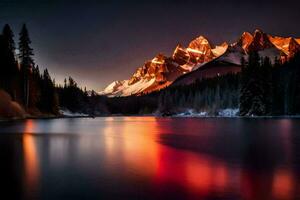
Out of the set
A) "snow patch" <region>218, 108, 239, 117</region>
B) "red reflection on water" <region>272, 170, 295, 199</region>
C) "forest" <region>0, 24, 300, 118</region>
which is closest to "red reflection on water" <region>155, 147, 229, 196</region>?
"red reflection on water" <region>272, 170, 295, 199</region>

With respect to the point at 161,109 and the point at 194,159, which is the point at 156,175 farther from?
the point at 161,109

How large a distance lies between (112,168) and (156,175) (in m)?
2.82

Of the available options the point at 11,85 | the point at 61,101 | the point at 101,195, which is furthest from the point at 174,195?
the point at 61,101

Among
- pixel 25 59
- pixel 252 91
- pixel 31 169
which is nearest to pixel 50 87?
pixel 25 59

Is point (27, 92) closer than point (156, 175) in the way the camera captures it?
No

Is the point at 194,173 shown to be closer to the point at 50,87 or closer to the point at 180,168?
the point at 180,168

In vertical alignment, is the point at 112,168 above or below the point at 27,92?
below

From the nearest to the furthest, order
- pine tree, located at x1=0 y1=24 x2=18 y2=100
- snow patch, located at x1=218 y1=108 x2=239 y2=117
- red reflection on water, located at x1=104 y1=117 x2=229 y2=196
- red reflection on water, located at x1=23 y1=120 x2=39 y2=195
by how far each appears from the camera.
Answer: red reflection on water, located at x1=23 y1=120 x2=39 y2=195 → red reflection on water, located at x1=104 y1=117 x2=229 y2=196 → pine tree, located at x1=0 y1=24 x2=18 y2=100 → snow patch, located at x1=218 y1=108 x2=239 y2=117

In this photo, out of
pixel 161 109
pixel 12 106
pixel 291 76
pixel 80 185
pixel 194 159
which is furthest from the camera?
pixel 161 109

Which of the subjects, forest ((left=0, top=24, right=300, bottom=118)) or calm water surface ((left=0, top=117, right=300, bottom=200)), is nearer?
calm water surface ((left=0, top=117, right=300, bottom=200))

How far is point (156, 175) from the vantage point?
14.6 meters

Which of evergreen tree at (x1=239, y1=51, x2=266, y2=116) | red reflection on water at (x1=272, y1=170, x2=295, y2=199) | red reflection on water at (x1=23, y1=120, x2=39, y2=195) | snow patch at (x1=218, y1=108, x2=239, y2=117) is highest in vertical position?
evergreen tree at (x1=239, y1=51, x2=266, y2=116)

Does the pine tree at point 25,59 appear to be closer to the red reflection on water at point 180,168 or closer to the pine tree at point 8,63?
the pine tree at point 8,63

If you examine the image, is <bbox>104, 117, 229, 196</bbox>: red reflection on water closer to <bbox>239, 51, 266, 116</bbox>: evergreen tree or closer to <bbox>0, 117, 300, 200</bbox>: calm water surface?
<bbox>0, 117, 300, 200</bbox>: calm water surface
